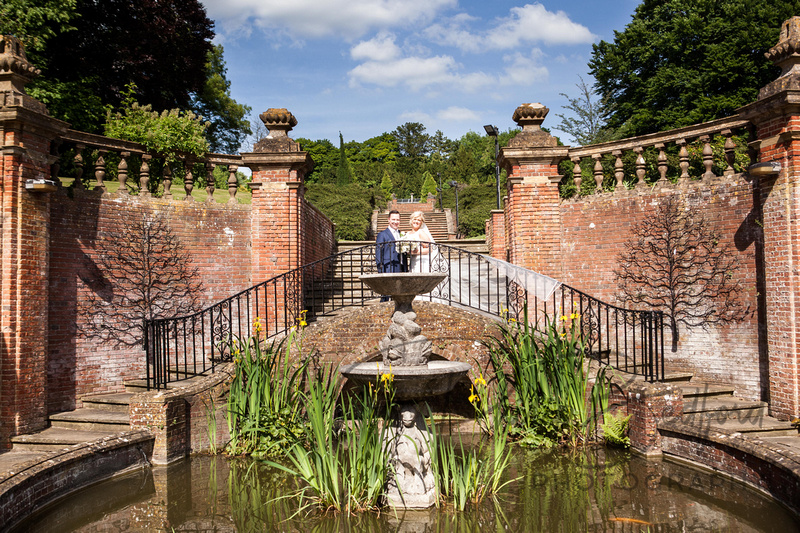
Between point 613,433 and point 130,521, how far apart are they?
5788mm

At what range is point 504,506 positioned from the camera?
17.5ft

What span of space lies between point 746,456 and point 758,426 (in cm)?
152

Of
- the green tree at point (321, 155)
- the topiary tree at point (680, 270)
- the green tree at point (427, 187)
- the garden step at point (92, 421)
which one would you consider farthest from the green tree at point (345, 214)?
the green tree at point (321, 155)

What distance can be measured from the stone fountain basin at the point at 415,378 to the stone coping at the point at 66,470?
329 centimetres

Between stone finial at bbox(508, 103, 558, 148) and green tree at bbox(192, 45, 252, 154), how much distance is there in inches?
890

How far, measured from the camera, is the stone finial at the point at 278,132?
9070 mm

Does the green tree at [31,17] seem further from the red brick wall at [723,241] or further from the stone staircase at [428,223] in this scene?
the stone staircase at [428,223]

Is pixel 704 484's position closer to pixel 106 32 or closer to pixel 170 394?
pixel 170 394

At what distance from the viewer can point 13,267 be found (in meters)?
7.27

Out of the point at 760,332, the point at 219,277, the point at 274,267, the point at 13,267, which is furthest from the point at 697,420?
the point at 13,267

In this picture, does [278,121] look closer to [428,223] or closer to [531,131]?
[531,131]

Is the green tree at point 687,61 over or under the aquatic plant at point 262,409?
over

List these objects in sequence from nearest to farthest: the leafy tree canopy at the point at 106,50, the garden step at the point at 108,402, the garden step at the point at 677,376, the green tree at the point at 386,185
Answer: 1. the garden step at the point at 108,402
2. the garden step at the point at 677,376
3. the leafy tree canopy at the point at 106,50
4. the green tree at the point at 386,185

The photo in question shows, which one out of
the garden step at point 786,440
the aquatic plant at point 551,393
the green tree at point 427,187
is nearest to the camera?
the garden step at point 786,440
